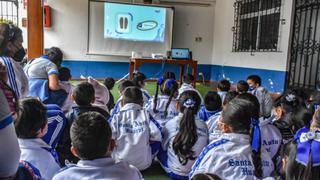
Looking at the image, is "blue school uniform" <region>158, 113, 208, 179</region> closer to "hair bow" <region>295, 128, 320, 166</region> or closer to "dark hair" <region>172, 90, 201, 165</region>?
"dark hair" <region>172, 90, 201, 165</region>

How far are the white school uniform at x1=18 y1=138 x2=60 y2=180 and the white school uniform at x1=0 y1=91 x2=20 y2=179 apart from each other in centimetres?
54

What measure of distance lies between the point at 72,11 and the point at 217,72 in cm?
420

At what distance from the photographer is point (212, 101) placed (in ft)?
9.03

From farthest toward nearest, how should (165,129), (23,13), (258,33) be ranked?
1. (23,13)
2. (258,33)
3. (165,129)

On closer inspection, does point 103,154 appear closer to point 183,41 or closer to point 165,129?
point 165,129

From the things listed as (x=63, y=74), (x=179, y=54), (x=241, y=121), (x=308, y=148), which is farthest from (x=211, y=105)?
(x=179, y=54)

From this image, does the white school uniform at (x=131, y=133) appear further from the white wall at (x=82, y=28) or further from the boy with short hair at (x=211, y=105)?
the white wall at (x=82, y=28)

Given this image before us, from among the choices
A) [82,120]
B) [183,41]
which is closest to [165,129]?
[82,120]

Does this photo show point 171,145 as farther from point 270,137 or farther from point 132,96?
point 270,137

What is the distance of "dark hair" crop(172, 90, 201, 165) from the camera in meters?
2.21

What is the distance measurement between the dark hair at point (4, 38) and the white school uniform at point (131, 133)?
892 mm

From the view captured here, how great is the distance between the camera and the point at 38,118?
4.68ft

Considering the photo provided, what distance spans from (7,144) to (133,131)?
158cm

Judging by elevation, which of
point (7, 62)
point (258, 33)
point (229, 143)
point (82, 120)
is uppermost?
point (258, 33)
